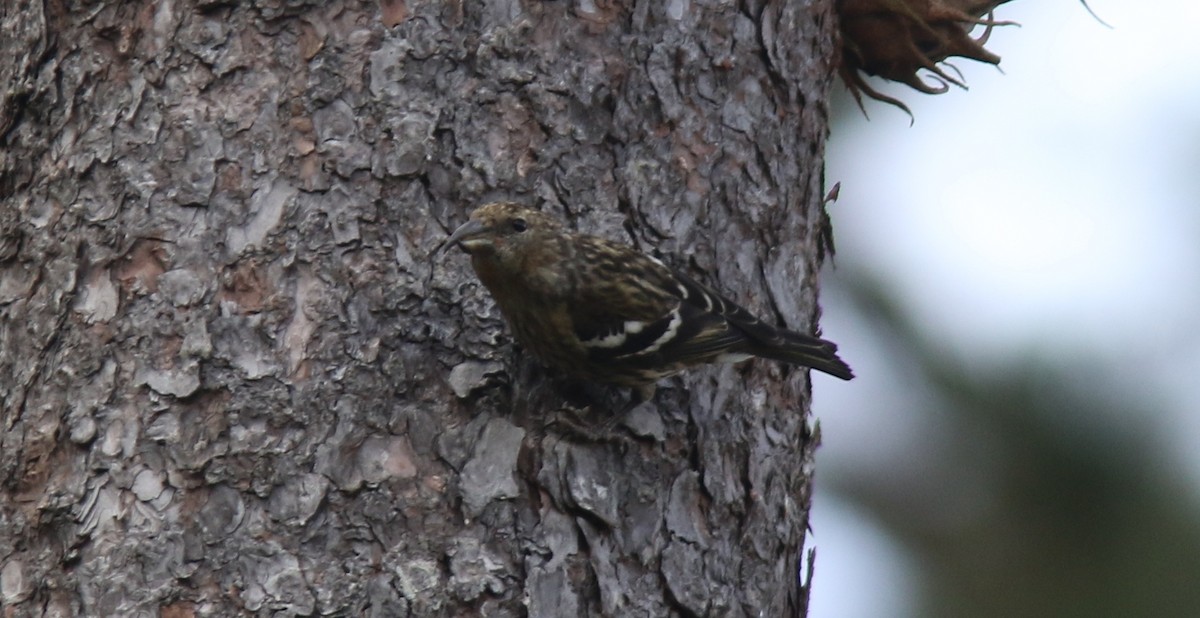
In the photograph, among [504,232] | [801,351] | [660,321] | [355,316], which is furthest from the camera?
[660,321]

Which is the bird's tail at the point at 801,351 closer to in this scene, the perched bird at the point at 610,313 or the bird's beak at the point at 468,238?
the perched bird at the point at 610,313

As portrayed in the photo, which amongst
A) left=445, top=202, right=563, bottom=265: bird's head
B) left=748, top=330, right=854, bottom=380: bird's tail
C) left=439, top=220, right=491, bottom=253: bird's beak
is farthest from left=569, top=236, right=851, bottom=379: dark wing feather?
left=439, top=220, right=491, bottom=253: bird's beak

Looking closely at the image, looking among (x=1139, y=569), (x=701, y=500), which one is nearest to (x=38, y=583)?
(x=701, y=500)

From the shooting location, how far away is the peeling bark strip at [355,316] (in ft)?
10.3

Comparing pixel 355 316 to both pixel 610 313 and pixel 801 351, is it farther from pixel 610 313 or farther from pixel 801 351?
pixel 801 351

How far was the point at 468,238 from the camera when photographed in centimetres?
337

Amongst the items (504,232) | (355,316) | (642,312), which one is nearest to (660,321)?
(642,312)

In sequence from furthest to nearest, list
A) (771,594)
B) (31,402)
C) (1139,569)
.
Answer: (1139,569), (771,594), (31,402)

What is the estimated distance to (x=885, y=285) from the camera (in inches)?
263

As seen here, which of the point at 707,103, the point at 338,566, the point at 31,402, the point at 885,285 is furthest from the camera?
the point at 885,285

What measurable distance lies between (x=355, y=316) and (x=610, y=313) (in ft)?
2.96

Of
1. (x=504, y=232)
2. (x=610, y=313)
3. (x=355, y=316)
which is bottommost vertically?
(x=610, y=313)

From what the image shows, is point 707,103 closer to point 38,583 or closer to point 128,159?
point 128,159

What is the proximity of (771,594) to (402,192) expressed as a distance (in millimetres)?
1386
